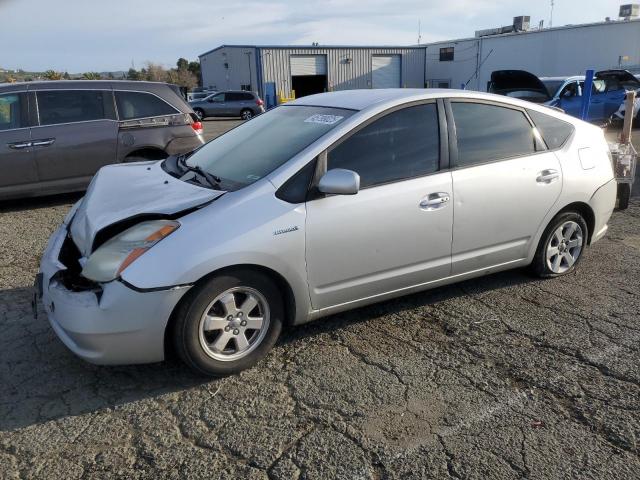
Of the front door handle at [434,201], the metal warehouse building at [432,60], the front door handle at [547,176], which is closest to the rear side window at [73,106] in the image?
the front door handle at [434,201]

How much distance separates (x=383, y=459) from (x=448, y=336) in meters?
1.34

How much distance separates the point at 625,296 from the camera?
4.30 m

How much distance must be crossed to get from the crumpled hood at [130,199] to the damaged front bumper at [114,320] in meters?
0.36

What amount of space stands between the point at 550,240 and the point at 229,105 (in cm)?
2670

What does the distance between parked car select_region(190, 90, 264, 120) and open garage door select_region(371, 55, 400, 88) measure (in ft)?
49.9

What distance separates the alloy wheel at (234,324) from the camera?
3.05 meters

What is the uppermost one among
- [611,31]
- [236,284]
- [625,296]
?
[611,31]

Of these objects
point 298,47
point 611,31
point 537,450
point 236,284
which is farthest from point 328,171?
point 298,47

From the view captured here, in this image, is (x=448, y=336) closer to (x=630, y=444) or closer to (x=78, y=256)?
(x=630, y=444)

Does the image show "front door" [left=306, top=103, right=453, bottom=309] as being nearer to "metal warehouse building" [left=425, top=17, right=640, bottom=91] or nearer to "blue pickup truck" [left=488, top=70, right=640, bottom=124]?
"blue pickup truck" [left=488, top=70, right=640, bottom=124]

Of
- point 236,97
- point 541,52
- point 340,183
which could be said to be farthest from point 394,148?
point 541,52

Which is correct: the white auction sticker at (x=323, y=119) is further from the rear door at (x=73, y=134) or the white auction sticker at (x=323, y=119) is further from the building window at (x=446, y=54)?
the building window at (x=446, y=54)

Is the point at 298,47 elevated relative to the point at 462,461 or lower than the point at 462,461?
elevated

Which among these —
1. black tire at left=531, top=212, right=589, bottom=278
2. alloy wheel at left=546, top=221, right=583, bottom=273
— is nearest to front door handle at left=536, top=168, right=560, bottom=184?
black tire at left=531, top=212, right=589, bottom=278
